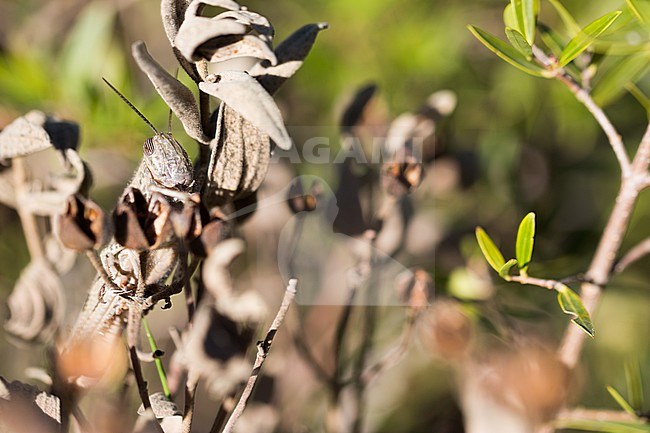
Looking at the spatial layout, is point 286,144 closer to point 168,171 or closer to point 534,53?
point 168,171

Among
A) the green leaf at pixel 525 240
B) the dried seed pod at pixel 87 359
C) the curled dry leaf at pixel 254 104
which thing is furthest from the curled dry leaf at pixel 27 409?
the green leaf at pixel 525 240

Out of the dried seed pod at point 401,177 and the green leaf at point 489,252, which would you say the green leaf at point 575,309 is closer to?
the green leaf at point 489,252

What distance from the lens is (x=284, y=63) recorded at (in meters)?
0.49

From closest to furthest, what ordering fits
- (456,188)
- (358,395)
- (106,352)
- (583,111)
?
(106,352) → (358,395) → (456,188) → (583,111)

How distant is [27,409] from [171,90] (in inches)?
10.2

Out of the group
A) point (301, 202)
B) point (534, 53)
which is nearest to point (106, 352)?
point (301, 202)

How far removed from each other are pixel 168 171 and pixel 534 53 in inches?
11.5

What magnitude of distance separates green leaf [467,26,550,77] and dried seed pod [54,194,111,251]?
0.30 metres

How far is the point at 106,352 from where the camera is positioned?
1.74ft

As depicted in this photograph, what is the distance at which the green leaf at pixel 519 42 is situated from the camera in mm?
491

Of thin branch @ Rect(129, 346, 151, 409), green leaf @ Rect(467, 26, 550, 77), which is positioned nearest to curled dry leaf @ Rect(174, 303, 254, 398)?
thin branch @ Rect(129, 346, 151, 409)

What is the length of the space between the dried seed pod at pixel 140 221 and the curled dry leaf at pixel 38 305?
25 centimetres

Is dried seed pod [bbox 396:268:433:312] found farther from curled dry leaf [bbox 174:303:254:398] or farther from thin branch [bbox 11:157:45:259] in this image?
thin branch [bbox 11:157:45:259]

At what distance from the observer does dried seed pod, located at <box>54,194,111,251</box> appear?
43cm
